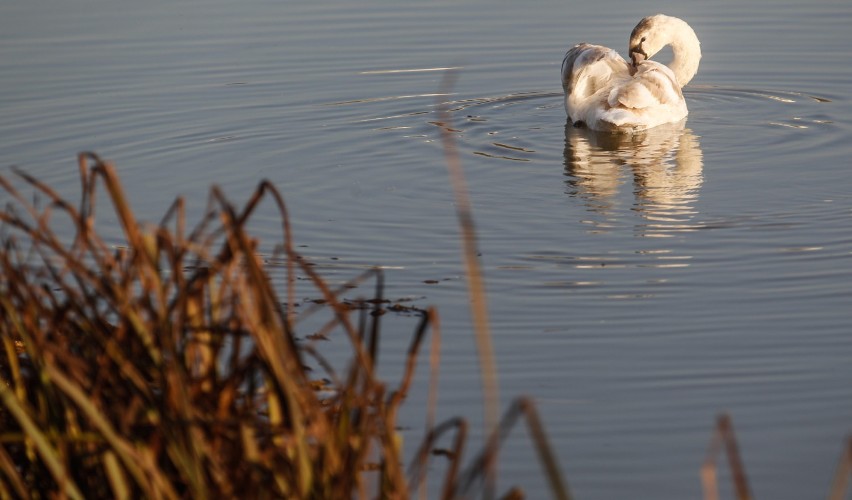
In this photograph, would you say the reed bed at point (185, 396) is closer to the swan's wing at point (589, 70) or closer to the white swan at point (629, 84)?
the white swan at point (629, 84)

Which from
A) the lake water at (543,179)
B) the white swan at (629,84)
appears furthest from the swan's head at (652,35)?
the lake water at (543,179)

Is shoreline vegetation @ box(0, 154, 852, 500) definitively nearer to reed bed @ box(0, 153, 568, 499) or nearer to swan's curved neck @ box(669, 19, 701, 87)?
reed bed @ box(0, 153, 568, 499)

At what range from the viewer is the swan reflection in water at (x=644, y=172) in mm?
8070

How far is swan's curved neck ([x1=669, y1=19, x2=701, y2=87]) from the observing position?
12.2 m

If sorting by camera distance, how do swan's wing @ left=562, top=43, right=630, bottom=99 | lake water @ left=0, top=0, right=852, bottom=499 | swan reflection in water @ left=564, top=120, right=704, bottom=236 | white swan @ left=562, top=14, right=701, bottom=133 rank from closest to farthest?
lake water @ left=0, top=0, right=852, bottom=499, swan reflection in water @ left=564, top=120, right=704, bottom=236, white swan @ left=562, top=14, right=701, bottom=133, swan's wing @ left=562, top=43, right=630, bottom=99

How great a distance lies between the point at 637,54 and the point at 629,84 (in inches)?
44.7

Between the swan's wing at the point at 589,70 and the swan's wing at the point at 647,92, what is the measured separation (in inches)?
8.3

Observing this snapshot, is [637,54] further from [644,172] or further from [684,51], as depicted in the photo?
[644,172]

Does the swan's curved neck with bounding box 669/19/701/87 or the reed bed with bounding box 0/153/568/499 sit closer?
the reed bed with bounding box 0/153/568/499

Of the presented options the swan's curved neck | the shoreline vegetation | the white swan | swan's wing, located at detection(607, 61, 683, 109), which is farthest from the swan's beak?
the shoreline vegetation

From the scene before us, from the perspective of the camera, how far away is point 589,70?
1128 centimetres

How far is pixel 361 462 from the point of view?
3.27m

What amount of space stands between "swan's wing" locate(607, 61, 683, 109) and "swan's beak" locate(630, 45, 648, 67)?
0.87 meters

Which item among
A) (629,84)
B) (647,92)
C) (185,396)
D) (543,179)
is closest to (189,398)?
(185,396)
